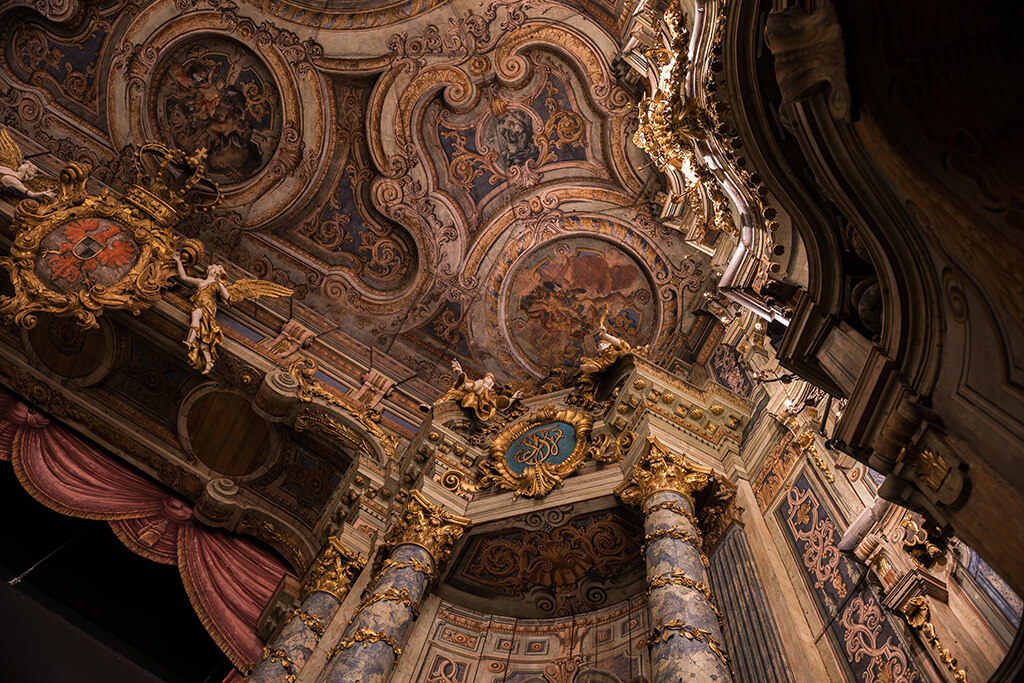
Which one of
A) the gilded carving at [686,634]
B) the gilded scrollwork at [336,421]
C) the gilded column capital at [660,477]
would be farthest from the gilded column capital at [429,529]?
the gilded carving at [686,634]

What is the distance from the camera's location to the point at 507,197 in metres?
11.1

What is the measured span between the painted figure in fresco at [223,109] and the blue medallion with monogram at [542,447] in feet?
23.2

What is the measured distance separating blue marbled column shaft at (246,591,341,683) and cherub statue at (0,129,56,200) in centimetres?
629

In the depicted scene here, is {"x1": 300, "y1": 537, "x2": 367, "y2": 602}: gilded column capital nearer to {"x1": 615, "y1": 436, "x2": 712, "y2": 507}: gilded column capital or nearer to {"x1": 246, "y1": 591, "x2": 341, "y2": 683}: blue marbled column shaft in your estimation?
{"x1": 246, "y1": 591, "x2": 341, "y2": 683}: blue marbled column shaft

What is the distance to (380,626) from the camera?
17.5 feet

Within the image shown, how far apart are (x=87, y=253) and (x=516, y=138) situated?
6.36 metres

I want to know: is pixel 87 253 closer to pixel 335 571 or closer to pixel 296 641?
pixel 335 571

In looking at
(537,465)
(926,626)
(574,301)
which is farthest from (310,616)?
(574,301)

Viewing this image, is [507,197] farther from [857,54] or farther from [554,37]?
[857,54]

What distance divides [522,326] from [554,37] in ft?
14.8

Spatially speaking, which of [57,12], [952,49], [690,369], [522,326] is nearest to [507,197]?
[522,326]

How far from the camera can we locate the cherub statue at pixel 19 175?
334 inches

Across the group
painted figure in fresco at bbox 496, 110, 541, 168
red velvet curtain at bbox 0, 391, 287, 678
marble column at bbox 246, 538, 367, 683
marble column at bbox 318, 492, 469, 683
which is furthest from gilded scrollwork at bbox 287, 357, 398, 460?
painted figure in fresco at bbox 496, 110, 541, 168

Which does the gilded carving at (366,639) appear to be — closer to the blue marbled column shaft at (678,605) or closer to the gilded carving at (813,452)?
the blue marbled column shaft at (678,605)
